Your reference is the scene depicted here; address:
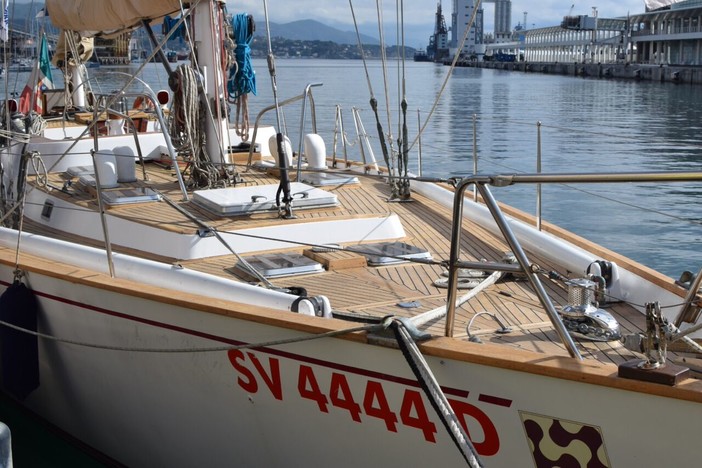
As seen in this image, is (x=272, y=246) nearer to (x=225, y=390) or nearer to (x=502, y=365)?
(x=225, y=390)

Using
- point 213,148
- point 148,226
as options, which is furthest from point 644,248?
point 148,226

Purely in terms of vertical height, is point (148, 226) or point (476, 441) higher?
point (148, 226)

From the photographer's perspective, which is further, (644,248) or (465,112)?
(465,112)

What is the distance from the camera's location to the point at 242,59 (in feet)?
27.3

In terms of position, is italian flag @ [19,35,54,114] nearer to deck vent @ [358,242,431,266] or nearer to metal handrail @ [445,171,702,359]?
deck vent @ [358,242,431,266]

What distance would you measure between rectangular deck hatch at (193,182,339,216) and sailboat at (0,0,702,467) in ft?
0.06

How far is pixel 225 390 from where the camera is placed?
4688mm

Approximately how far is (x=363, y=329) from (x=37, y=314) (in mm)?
2749

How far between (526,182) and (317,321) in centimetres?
120

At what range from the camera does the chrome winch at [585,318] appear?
434 cm

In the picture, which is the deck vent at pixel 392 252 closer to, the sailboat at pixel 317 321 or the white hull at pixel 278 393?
the sailboat at pixel 317 321

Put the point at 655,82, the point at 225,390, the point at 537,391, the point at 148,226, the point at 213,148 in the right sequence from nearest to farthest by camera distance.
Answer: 1. the point at 537,391
2. the point at 225,390
3. the point at 148,226
4. the point at 213,148
5. the point at 655,82

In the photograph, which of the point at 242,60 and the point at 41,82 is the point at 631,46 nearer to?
the point at 41,82

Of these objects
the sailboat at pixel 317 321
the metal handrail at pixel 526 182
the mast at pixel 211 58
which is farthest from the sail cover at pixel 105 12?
the metal handrail at pixel 526 182
